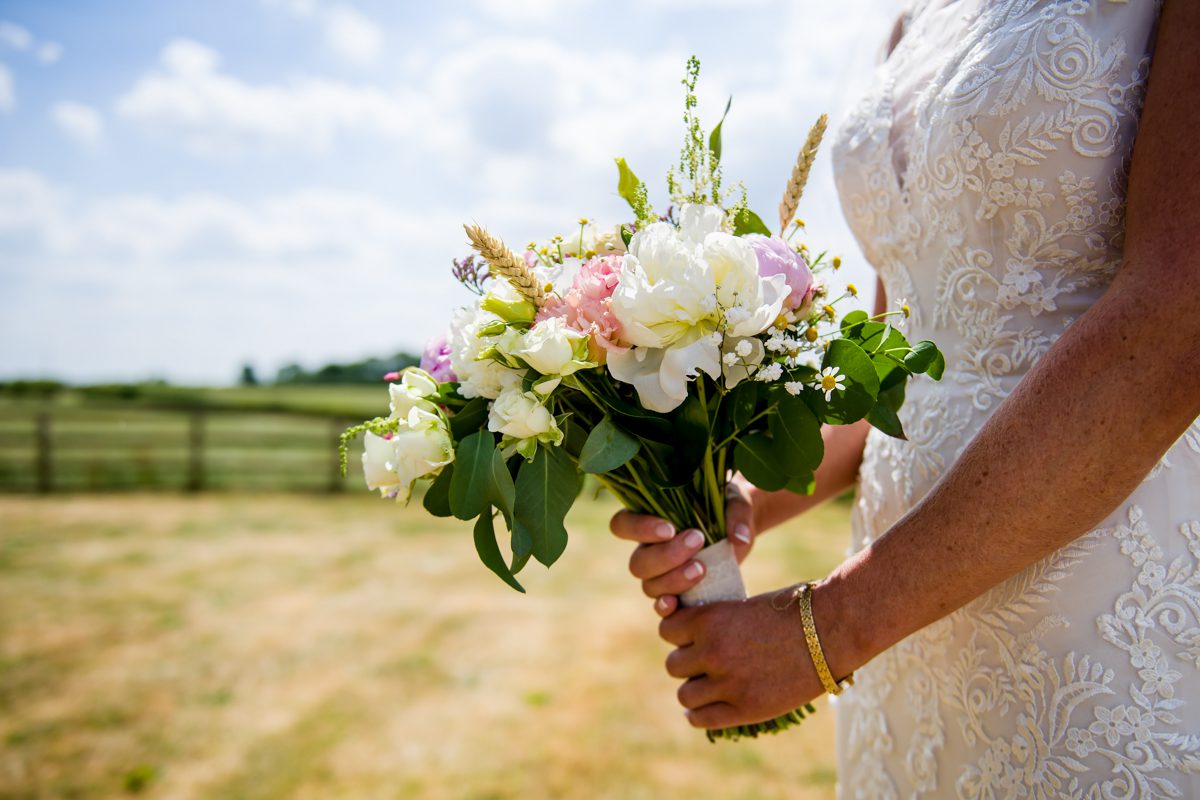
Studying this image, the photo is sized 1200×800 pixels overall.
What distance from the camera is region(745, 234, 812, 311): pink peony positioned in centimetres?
108

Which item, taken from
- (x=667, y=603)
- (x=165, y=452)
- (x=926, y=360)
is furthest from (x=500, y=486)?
(x=165, y=452)

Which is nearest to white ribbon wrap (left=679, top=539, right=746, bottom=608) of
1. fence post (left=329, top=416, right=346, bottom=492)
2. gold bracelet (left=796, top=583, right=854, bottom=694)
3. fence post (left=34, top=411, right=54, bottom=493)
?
gold bracelet (left=796, top=583, right=854, bottom=694)

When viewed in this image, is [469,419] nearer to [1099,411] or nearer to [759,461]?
[759,461]

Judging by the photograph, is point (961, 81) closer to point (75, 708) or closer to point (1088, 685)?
point (1088, 685)

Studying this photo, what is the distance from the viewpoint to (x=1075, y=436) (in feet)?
3.08

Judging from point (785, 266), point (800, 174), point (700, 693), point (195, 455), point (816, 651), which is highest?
point (800, 174)

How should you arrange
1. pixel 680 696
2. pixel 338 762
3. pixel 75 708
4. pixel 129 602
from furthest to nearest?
pixel 129 602 → pixel 75 708 → pixel 338 762 → pixel 680 696

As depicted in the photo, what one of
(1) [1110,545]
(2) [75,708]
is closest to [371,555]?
(2) [75,708]

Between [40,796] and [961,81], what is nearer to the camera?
[961,81]

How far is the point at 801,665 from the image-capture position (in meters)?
1.14

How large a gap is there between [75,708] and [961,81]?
224 inches

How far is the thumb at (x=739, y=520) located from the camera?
4.77 ft

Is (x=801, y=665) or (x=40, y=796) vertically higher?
(x=801, y=665)

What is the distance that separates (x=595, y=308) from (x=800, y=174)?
0.41m
